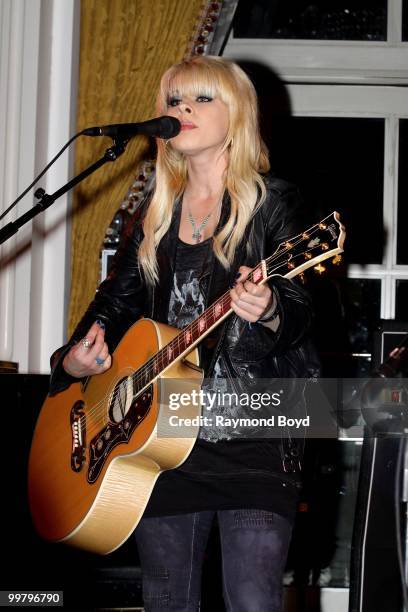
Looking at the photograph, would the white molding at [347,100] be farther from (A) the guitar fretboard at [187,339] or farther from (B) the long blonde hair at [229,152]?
(A) the guitar fretboard at [187,339]

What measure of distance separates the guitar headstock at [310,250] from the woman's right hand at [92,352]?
23.4 inches

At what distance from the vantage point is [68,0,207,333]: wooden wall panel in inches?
144

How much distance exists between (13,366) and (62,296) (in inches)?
21.3

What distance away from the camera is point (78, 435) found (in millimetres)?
2416

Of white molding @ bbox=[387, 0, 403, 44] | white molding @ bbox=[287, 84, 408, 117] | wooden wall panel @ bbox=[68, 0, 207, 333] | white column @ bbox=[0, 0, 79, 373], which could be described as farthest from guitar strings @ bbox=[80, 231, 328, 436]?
white molding @ bbox=[387, 0, 403, 44]

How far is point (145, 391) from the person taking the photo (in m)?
2.14

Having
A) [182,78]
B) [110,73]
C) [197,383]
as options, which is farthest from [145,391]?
[110,73]

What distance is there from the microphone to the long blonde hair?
0.13m

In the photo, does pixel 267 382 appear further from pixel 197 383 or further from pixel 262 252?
pixel 262 252

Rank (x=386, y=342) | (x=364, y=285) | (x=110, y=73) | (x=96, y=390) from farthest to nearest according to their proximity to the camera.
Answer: (x=364, y=285) → (x=110, y=73) → (x=386, y=342) → (x=96, y=390)

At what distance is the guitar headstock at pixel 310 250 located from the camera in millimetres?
1856

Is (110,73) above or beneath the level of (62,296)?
above

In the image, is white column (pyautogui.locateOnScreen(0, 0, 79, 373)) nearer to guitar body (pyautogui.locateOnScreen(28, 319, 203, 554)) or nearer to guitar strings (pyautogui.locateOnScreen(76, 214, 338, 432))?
guitar body (pyautogui.locateOnScreen(28, 319, 203, 554))

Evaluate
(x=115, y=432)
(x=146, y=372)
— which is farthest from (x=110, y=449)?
(x=146, y=372)
